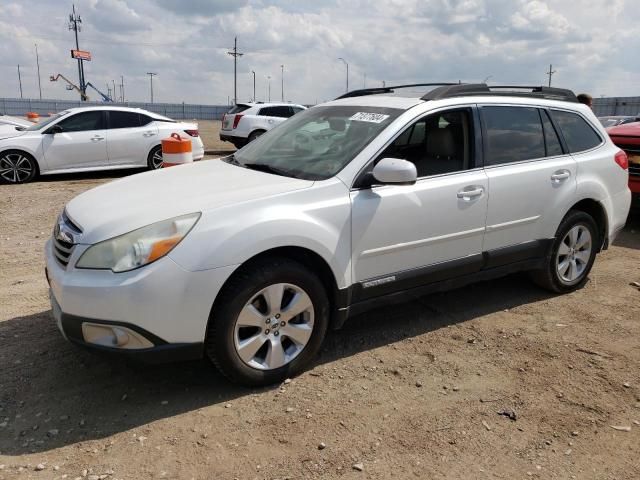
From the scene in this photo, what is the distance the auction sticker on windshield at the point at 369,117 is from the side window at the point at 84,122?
8.52m

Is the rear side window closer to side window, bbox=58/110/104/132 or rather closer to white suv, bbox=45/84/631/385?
side window, bbox=58/110/104/132

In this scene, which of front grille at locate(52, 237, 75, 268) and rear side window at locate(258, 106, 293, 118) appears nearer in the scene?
front grille at locate(52, 237, 75, 268)

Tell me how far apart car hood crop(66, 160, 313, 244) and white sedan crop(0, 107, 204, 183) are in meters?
7.62

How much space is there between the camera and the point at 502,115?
13.9ft

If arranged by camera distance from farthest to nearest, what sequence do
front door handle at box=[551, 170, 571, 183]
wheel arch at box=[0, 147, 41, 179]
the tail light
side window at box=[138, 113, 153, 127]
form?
side window at box=[138, 113, 153, 127] → wheel arch at box=[0, 147, 41, 179] → the tail light → front door handle at box=[551, 170, 571, 183]

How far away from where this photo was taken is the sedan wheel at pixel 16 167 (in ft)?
33.3

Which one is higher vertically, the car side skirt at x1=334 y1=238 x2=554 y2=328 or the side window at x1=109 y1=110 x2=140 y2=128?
the side window at x1=109 y1=110 x2=140 y2=128

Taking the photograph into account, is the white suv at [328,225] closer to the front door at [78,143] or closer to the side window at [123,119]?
the front door at [78,143]

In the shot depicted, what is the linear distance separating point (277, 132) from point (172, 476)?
275 cm

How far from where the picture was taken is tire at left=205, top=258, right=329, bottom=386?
3.00m

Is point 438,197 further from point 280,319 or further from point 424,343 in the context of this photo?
point 280,319

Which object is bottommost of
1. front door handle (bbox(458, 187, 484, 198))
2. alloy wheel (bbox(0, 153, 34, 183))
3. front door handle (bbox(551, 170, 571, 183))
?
alloy wheel (bbox(0, 153, 34, 183))

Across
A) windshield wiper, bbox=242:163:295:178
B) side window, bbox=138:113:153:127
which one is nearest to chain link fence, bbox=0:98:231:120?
side window, bbox=138:113:153:127

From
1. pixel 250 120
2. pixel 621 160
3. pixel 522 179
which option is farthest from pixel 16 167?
pixel 621 160
